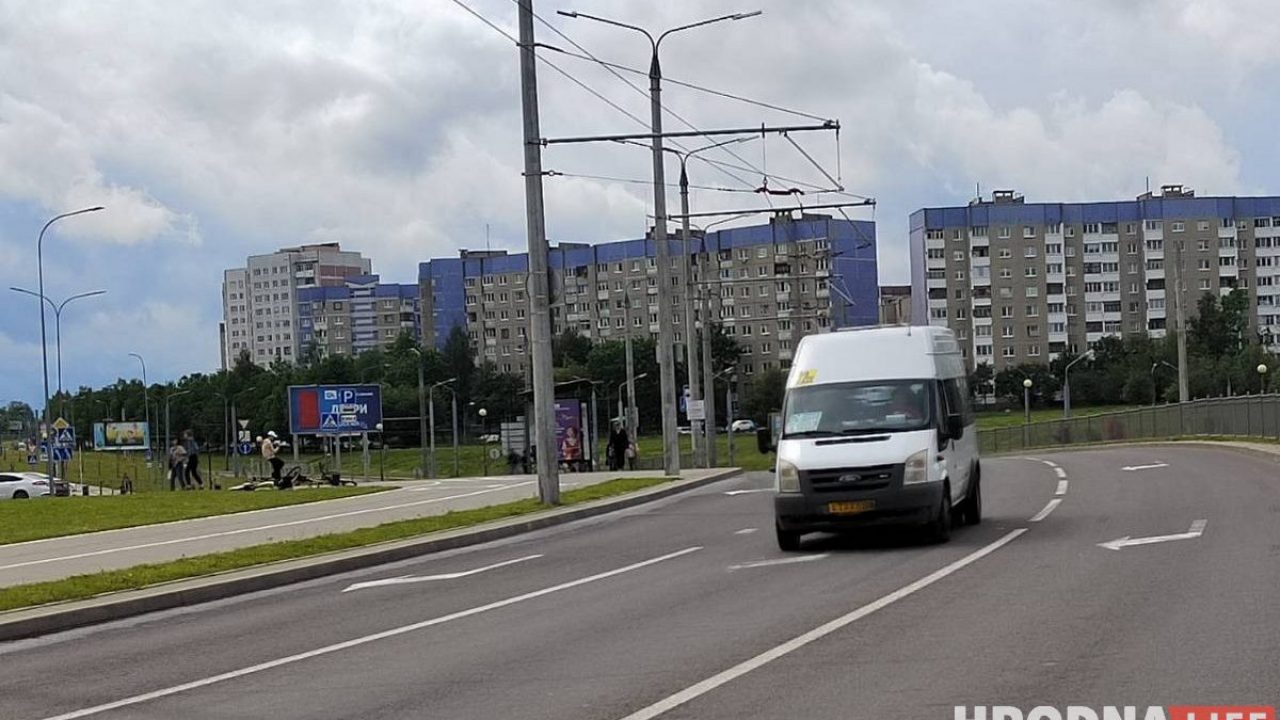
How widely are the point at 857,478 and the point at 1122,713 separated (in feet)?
33.7

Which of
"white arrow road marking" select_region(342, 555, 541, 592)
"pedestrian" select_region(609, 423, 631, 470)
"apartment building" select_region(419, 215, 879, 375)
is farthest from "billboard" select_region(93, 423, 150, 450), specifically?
"white arrow road marking" select_region(342, 555, 541, 592)

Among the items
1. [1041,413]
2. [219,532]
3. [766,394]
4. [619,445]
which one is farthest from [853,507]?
[1041,413]

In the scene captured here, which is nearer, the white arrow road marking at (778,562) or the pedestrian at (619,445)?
the white arrow road marking at (778,562)

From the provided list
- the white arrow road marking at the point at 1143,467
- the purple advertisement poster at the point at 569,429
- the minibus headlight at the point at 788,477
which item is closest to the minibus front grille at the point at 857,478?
the minibus headlight at the point at 788,477

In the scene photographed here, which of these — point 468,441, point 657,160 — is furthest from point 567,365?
point 657,160

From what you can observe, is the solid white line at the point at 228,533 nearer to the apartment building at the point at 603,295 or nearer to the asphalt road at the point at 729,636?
the asphalt road at the point at 729,636

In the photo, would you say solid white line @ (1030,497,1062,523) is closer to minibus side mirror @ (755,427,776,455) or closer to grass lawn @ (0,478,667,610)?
minibus side mirror @ (755,427,776,455)

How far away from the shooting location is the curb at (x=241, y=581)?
15.6 m

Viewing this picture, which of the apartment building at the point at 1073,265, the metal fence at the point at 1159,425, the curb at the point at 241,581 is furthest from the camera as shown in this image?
the apartment building at the point at 1073,265

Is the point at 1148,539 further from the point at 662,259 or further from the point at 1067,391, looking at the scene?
the point at 1067,391

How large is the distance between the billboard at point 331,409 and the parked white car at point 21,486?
35.8 feet

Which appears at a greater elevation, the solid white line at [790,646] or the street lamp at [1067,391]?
the street lamp at [1067,391]

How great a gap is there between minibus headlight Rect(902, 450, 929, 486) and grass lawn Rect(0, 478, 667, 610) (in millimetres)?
7426

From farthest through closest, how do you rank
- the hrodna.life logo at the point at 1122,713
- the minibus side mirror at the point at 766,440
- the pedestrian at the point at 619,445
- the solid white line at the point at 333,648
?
the pedestrian at the point at 619,445
the minibus side mirror at the point at 766,440
the solid white line at the point at 333,648
the hrodna.life logo at the point at 1122,713
